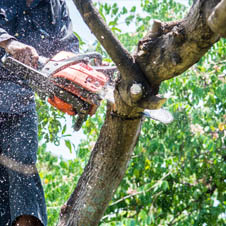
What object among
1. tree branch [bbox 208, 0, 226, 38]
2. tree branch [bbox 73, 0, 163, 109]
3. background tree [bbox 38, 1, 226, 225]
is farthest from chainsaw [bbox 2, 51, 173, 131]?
background tree [bbox 38, 1, 226, 225]

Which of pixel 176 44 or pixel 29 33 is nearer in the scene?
pixel 176 44

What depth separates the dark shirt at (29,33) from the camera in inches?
90.0

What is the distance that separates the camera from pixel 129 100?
6.18 ft

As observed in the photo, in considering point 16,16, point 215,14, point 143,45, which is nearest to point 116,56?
point 143,45

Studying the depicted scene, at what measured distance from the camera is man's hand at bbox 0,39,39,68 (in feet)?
7.04

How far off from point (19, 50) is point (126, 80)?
0.65 metres

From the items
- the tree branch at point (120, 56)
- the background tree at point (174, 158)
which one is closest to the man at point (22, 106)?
the tree branch at point (120, 56)

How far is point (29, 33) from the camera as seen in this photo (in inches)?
98.2

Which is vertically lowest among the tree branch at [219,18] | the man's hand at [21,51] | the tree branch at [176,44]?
the tree branch at [219,18]

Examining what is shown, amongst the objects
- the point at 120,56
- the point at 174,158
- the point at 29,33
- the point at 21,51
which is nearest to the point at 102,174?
the point at 120,56

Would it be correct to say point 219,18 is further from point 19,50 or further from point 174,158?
point 174,158

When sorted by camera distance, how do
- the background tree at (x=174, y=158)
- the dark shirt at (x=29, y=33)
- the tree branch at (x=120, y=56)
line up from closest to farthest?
the tree branch at (x=120, y=56) → the dark shirt at (x=29, y=33) → the background tree at (x=174, y=158)

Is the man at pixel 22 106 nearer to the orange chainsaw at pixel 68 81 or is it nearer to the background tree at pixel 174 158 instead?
the orange chainsaw at pixel 68 81

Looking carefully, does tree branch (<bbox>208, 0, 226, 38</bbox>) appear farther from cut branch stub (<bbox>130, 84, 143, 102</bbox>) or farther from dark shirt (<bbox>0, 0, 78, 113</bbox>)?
dark shirt (<bbox>0, 0, 78, 113</bbox>)
